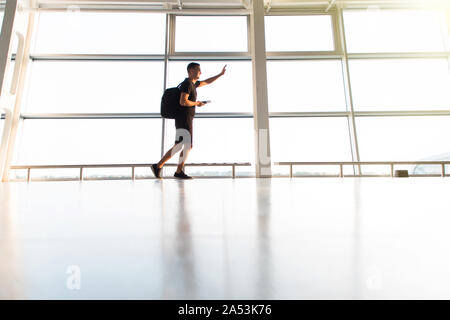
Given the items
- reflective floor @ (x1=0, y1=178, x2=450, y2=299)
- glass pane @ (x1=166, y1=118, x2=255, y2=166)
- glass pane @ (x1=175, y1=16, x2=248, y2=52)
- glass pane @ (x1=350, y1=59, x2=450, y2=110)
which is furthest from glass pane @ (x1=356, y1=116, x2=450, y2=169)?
reflective floor @ (x1=0, y1=178, x2=450, y2=299)

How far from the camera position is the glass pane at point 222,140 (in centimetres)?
486

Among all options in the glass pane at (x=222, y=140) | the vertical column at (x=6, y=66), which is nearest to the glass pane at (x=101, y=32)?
the vertical column at (x=6, y=66)

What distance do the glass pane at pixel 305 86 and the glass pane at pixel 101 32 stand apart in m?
2.28

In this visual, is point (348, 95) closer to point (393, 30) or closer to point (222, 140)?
point (393, 30)

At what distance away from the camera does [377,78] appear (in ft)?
16.7

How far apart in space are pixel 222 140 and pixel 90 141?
234cm

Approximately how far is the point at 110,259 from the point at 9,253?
0.53 feet

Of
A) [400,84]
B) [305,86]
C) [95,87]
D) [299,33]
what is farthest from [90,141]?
[400,84]

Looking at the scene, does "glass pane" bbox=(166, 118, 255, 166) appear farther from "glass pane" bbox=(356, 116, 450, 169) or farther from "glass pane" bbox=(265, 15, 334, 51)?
"glass pane" bbox=(356, 116, 450, 169)

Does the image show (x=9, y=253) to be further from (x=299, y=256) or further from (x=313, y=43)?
(x=313, y=43)

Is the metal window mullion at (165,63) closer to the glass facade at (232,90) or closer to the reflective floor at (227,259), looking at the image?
the glass facade at (232,90)

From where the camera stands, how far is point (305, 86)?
509 cm

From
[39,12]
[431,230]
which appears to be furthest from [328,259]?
[39,12]

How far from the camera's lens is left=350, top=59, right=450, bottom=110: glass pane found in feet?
16.1
